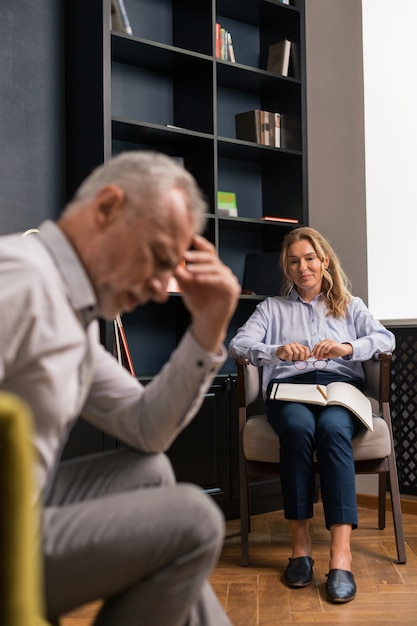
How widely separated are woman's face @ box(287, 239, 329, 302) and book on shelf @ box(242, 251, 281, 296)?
25.8 inches

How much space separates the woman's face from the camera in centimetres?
330

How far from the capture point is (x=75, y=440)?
315cm

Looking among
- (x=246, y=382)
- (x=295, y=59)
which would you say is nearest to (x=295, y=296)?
(x=246, y=382)

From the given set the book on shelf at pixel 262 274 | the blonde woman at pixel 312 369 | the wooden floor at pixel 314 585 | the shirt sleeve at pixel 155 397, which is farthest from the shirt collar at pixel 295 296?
the shirt sleeve at pixel 155 397

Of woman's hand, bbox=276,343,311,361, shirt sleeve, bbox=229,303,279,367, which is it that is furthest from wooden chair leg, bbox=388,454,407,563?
shirt sleeve, bbox=229,303,279,367

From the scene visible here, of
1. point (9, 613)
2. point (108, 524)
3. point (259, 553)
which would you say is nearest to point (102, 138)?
point (259, 553)

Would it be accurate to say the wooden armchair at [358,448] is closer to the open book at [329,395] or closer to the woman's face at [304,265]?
the open book at [329,395]

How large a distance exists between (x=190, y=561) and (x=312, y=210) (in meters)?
3.21

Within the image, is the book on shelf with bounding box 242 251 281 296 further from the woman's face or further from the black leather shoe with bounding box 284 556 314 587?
the black leather shoe with bounding box 284 556 314 587

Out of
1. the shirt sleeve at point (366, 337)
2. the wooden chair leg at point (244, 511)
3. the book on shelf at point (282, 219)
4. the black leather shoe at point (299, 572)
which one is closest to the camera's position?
the black leather shoe at point (299, 572)

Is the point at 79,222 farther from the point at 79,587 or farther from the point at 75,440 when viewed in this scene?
the point at 75,440

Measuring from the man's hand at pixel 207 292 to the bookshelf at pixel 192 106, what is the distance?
2105 millimetres

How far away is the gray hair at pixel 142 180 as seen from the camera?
47.5 inches

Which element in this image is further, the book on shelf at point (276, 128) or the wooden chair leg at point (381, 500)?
the book on shelf at point (276, 128)
